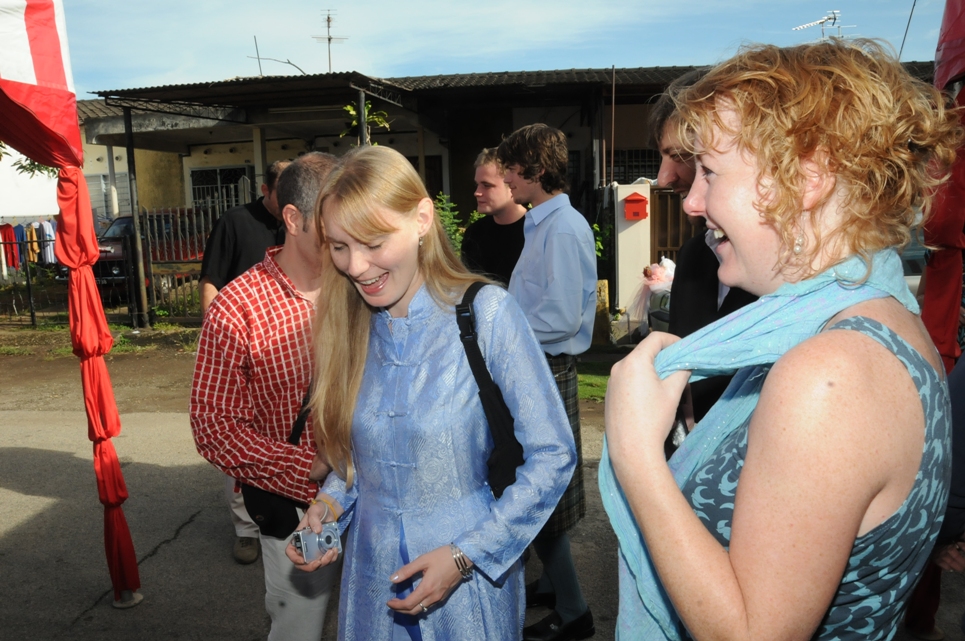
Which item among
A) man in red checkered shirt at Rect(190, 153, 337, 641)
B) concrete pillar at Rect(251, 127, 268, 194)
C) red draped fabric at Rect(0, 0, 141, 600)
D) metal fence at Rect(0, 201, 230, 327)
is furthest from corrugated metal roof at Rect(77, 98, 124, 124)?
man in red checkered shirt at Rect(190, 153, 337, 641)

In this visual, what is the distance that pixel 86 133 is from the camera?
17562 millimetres

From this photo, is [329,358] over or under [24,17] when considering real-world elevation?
under

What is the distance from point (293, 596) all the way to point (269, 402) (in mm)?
651

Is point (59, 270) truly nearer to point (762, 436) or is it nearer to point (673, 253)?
point (673, 253)

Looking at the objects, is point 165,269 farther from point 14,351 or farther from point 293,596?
point 293,596

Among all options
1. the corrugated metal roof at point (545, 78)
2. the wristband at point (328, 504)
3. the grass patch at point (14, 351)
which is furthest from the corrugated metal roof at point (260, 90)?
the wristband at point (328, 504)

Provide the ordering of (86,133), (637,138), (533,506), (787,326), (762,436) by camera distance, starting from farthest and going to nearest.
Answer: (86,133) → (637,138) → (533,506) → (787,326) → (762,436)

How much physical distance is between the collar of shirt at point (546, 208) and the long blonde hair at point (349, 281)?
1.69 meters

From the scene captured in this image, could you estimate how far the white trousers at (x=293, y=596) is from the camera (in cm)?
242

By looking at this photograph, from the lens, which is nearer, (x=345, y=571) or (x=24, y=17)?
(x=345, y=571)

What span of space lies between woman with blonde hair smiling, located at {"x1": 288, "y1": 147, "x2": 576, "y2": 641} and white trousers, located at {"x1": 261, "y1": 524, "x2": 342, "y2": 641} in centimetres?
39

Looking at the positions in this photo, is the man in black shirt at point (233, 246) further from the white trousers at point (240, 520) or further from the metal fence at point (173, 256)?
the metal fence at point (173, 256)

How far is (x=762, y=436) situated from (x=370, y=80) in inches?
444

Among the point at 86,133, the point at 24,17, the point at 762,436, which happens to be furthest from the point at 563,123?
the point at 762,436
